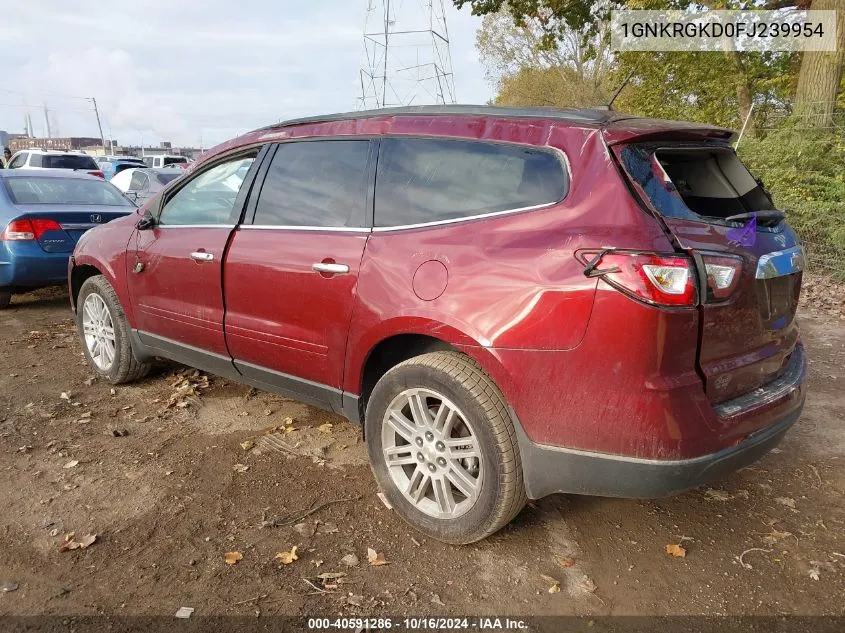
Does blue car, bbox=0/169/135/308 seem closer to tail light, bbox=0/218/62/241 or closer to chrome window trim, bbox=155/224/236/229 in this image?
tail light, bbox=0/218/62/241

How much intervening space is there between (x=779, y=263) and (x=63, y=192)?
7.59 meters

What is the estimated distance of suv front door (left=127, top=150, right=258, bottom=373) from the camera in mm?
3844

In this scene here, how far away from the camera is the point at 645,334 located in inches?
89.6

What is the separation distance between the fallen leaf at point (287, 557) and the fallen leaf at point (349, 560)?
0.20 metres

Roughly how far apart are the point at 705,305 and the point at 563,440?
0.71 metres

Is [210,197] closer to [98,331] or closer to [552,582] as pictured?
[98,331]

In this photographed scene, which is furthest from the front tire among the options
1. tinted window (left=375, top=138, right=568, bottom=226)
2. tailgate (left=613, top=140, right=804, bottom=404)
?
tailgate (left=613, top=140, right=804, bottom=404)

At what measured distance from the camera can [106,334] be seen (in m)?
4.89

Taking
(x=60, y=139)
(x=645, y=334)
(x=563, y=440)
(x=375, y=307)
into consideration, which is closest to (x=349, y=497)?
(x=375, y=307)

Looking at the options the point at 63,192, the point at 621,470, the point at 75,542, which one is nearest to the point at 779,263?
the point at 621,470

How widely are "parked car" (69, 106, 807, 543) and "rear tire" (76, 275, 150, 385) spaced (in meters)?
1.43

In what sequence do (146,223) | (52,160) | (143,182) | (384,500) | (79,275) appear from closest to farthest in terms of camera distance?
(384,500) < (146,223) < (79,275) < (143,182) < (52,160)

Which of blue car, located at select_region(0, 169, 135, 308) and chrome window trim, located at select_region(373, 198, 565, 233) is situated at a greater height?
chrome window trim, located at select_region(373, 198, 565, 233)

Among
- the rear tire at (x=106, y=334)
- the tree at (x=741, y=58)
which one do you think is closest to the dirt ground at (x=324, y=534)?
the rear tire at (x=106, y=334)
